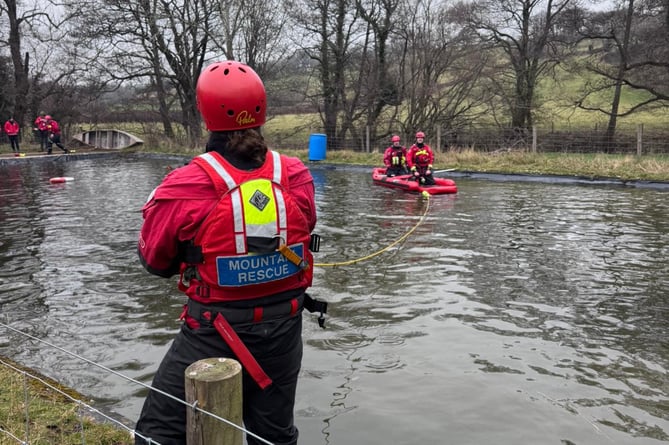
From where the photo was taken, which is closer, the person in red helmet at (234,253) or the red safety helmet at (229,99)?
the person in red helmet at (234,253)

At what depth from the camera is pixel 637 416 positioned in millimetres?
3744

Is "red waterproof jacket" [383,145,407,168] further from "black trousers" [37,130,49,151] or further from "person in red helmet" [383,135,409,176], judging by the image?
"black trousers" [37,130,49,151]

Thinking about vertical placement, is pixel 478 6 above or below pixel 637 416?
above

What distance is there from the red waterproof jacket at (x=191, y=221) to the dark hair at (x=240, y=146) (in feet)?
0.16

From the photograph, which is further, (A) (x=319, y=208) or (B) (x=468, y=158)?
(B) (x=468, y=158)

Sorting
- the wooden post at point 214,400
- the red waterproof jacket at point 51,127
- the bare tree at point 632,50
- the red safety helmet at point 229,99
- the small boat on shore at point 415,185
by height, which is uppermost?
the bare tree at point 632,50

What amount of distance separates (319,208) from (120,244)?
178 inches

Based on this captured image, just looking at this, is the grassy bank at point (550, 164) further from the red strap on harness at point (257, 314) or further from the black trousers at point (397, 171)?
the red strap on harness at point (257, 314)

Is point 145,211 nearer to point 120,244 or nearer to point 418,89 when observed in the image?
point 120,244

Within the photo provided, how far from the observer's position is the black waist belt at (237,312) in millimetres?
2285

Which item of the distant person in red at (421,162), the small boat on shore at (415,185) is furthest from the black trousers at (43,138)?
the distant person in red at (421,162)

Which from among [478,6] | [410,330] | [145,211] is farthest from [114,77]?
[145,211]

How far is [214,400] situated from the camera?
1.96 m

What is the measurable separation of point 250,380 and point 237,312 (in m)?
0.29
